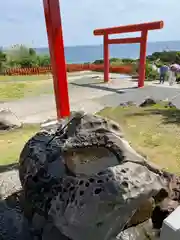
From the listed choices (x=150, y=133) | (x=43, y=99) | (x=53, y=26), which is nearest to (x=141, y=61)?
(x=43, y=99)

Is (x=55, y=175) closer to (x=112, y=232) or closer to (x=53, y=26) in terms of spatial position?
(x=112, y=232)

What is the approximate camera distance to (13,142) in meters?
6.17

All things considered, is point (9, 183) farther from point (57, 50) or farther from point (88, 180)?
point (57, 50)

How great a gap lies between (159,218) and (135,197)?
117 cm

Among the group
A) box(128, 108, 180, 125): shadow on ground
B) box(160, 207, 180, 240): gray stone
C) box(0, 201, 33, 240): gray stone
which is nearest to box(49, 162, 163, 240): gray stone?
box(160, 207, 180, 240): gray stone

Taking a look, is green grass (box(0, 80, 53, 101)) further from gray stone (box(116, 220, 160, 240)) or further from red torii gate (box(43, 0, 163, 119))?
gray stone (box(116, 220, 160, 240))

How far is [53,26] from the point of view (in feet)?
17.7

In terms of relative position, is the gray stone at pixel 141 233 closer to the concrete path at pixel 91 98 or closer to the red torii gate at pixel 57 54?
the red torii gate at pixel 57 54

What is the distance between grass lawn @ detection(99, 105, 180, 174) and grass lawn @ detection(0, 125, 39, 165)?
230cm

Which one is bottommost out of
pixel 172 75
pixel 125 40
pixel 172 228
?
pixel 172 75

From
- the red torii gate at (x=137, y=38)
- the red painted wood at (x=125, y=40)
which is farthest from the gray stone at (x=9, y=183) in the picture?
the red painted wood at (x=125, y=40)

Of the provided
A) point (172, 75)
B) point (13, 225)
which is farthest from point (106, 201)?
point (172, 75)

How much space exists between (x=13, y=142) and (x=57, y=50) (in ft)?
7.42

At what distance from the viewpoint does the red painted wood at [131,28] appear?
453 inches
